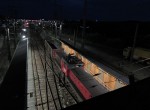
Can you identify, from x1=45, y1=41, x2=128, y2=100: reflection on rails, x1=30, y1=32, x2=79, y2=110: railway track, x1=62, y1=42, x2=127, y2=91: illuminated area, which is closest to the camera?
x1=62, y1=42, x2=127, y2=91: illuminated area

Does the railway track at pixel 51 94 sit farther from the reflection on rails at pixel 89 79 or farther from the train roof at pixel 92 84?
the train roof at pixel 92 84

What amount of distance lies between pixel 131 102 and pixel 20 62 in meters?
23.2

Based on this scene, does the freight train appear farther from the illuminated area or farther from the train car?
the illuminated area

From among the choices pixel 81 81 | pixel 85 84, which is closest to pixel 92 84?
pixel 85 84

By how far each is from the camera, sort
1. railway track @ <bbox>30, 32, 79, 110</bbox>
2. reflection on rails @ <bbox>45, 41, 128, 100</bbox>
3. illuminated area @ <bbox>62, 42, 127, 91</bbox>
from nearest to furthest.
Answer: illuminated area @ <bbox>62, 42, 127, 91</bbox>
reflection on rails @ <bbox>45, 41, 128, 100</bbox>
railway track @ <bbox>30, 32, 79, 110</bbox>

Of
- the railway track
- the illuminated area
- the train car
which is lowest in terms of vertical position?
the railway track

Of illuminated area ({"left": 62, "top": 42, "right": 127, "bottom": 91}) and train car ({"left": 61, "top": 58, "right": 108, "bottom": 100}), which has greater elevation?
illuminated area ({"left": 62, "top": 42, "right": 127, "bottom": 91})

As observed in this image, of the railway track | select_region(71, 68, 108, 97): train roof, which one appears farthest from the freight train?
the railway track

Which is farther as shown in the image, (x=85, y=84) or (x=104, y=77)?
(x=104, y=77)

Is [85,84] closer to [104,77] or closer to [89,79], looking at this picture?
[89,79]

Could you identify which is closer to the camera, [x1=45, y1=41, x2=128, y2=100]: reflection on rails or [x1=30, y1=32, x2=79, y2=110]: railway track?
[x1=45, y1=41, x2=128, y2=100]: reflection on rails

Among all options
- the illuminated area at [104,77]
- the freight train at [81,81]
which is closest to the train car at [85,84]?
the freight train at [81,81]

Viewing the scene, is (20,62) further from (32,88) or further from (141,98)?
(141,98)

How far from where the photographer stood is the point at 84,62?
23.9 meters
